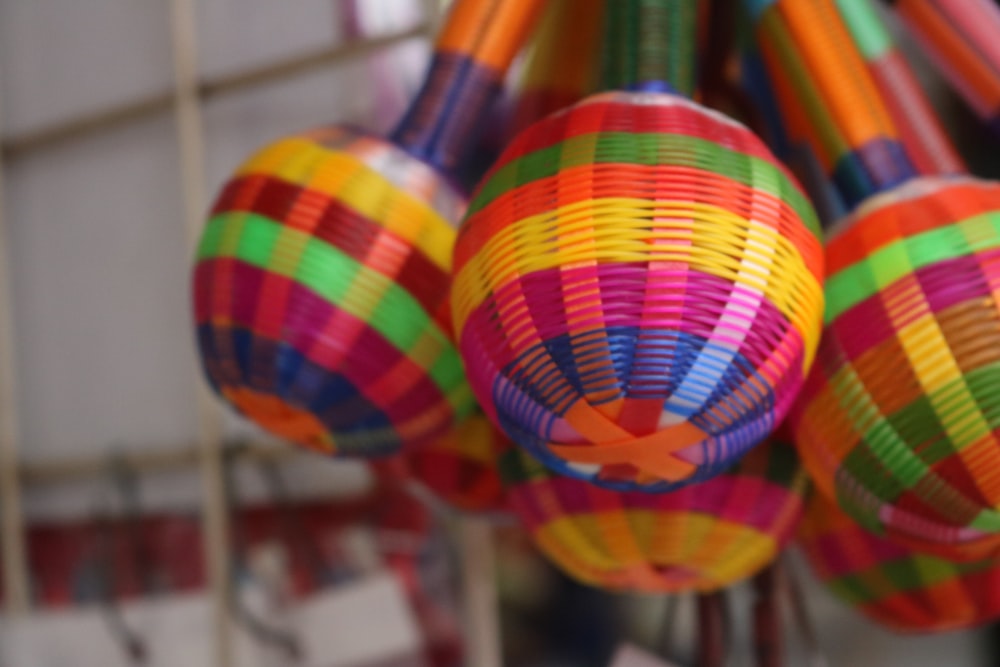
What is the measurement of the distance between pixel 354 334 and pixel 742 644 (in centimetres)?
62

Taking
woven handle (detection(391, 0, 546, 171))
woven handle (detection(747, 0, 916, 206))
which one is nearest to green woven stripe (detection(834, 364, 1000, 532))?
woven handle (detection(747, 0, 916, 206))

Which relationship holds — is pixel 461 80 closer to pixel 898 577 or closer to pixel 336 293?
pixel 336 293

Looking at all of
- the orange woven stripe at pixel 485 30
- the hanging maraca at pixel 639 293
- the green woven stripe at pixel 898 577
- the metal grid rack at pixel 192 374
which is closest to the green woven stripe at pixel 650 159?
the hanging maraca at pixel 639 293

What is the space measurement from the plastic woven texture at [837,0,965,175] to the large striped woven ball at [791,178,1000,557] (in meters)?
0.06

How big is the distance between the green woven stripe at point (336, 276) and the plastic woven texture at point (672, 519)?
84 mm

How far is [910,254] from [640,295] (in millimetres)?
127

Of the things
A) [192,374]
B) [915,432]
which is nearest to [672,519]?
[915,432]

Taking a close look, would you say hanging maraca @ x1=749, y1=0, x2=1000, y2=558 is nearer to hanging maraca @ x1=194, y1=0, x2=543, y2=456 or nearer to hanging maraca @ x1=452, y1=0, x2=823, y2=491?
hanging maraca @ x1=452, y1=0, x2=823, y2=491

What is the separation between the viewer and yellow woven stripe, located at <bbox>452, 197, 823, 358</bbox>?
1.23 ft

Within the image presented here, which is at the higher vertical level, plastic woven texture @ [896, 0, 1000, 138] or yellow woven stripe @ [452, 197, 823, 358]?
plastic woven texture @ [896, 0, 1000, 138]

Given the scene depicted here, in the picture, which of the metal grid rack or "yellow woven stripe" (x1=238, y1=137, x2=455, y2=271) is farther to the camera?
the metal grid rack

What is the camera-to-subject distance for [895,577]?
0.57 metres

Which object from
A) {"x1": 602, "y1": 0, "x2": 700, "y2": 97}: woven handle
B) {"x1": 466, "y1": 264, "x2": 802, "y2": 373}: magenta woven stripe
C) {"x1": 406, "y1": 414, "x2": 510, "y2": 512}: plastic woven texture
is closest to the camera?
{"x1": 466, "y1": 264, "x2": 802, "y2": 373}: magenta woven stripe

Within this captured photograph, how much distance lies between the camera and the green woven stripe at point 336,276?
18.4 inches
